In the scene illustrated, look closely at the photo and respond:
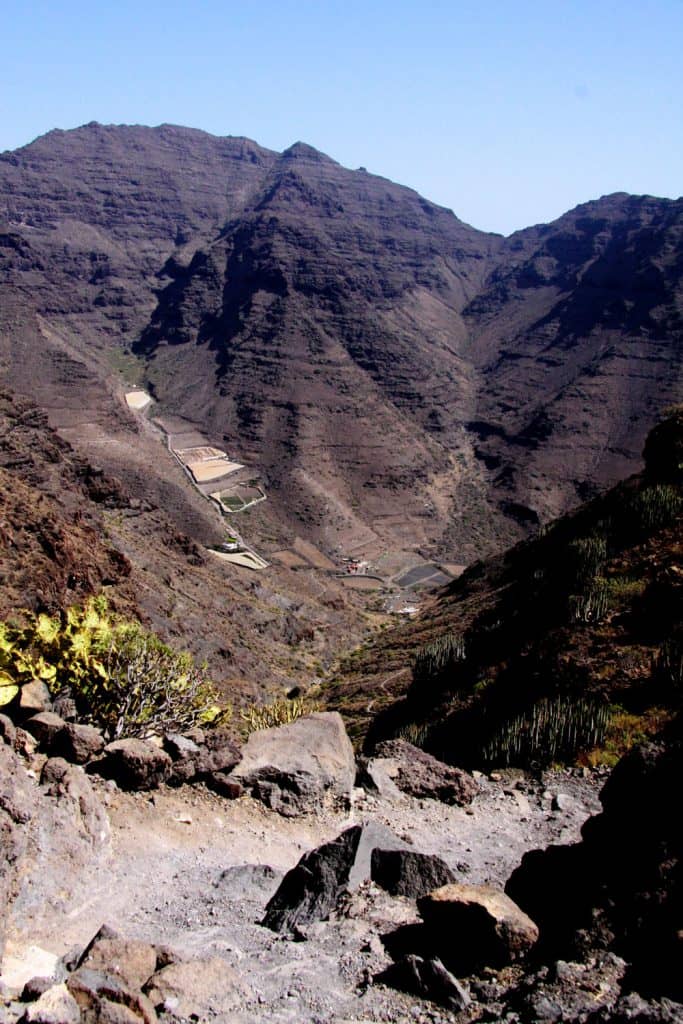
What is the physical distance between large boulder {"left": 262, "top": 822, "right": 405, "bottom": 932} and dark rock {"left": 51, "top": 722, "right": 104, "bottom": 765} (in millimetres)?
3923

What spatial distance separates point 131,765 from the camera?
13.9 metres

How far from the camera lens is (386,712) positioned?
32500 millimetres

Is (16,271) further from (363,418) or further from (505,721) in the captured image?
(505,721)

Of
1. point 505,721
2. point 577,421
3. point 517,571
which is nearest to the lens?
point 505,721

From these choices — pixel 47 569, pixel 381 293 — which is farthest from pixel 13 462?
pixel 381 293

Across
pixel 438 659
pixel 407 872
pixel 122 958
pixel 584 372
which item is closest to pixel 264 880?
pixel 407 872

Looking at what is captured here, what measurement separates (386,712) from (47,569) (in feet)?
46.4

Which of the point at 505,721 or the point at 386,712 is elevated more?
the point at 505,721

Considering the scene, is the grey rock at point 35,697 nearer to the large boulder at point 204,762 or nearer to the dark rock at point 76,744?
the dark rock at point 76,744

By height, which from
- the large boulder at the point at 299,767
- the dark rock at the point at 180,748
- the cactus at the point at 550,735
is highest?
the dark rock at the point at 180,748

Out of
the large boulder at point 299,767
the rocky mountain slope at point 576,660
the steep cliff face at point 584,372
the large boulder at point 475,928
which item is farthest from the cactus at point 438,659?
the steep cliff face at point 584,372

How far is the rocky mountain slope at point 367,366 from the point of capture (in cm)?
11725

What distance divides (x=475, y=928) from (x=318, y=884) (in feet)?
8.19

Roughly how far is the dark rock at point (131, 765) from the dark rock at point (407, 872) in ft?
13.6
